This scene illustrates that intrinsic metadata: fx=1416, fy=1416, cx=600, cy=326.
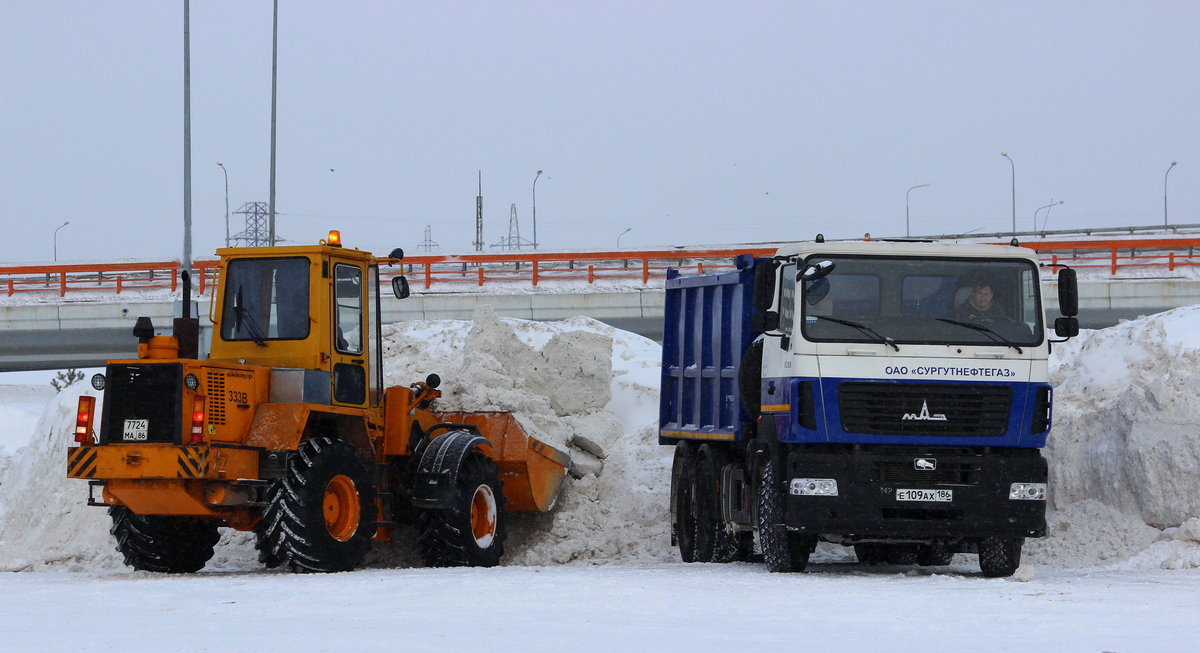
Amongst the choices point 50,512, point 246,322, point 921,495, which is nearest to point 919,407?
point 921,495

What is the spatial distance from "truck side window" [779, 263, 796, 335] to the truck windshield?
12cm

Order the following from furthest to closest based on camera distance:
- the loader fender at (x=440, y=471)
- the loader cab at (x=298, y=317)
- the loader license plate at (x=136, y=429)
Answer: the loader fender at (x=440, y=471)
the loader cab at (x=298, y=317)
the loader license plate at (x=136, y=429)

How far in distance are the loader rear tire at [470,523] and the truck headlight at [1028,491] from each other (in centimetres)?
497

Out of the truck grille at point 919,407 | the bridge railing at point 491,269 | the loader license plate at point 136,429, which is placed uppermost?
the bridge railing at point 491,269

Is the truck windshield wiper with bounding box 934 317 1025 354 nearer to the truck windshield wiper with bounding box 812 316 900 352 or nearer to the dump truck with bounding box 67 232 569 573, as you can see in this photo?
the truck windshield wiper with bounding box 812 316 900 352

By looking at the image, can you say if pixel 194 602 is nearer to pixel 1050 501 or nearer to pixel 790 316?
pixel 790 316

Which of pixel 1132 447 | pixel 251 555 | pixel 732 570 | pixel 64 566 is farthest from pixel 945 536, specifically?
pixel 64 566

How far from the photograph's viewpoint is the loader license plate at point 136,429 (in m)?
11.5

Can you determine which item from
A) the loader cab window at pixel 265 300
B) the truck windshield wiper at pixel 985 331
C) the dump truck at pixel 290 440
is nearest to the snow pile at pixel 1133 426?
the truck windshield wiper at pixel 985 331

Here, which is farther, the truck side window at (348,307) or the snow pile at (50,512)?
the snow pile at (50,512)

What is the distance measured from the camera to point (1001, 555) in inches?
463

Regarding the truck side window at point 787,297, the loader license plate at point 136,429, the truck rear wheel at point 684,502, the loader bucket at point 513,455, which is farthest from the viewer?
the loader bucket at point 513,455

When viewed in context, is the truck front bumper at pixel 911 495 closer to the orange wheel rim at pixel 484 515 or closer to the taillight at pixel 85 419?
the orange wheel rim at pixel 484 515

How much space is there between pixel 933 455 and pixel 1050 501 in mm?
4055
